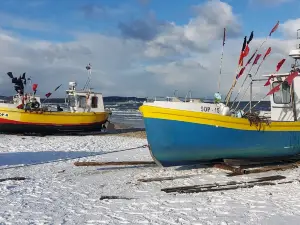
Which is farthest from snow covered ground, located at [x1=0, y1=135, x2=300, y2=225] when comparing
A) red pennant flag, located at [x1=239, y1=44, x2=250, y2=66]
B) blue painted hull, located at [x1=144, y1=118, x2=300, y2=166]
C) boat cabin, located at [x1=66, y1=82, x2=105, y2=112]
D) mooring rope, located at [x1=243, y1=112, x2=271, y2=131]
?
boat cabin, located at [x1=66, y1=82, x2=105, y2=112]

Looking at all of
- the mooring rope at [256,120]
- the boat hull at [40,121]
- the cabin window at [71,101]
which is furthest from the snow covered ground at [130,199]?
the cabin window at [71,101]

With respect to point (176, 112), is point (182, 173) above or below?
below

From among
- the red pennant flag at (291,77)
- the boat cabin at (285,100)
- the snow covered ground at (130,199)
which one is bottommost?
the snow covered ground at (130,199)

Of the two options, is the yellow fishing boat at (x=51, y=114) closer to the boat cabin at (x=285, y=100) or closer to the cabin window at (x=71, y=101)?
the cabin window at (x=71, y=101)

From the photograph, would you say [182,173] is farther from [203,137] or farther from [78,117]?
[78,117]

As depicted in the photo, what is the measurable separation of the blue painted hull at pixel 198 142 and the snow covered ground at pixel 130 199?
0.50 meters

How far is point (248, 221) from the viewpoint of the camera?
231 inches

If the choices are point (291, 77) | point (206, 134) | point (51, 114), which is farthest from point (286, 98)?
point (51, 114)

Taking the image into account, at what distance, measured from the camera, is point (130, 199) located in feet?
23.4

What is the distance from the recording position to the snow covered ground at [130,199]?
5957 mm

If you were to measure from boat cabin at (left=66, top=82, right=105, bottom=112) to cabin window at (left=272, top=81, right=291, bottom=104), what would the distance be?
13944 millimetres

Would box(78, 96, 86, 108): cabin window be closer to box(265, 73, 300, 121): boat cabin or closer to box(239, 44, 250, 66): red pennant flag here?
box(265, 73, 300, 121): boat cabin

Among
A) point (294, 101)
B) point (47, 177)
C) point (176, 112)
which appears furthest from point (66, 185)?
point (294, 101)

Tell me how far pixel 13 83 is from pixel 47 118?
12.4 feet
